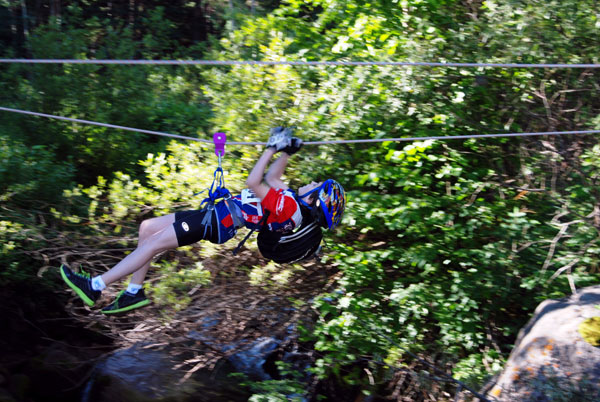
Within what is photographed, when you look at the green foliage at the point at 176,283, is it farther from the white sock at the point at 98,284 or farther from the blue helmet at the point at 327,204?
the blue helmet at the point at 327,204

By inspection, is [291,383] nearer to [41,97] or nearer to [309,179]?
[309,179]

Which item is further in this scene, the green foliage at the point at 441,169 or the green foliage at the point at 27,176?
the green foliage at the point at 27,176

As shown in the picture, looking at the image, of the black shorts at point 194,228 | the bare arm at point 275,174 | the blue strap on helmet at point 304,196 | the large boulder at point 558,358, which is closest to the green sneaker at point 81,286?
the black shorts at point 194,228

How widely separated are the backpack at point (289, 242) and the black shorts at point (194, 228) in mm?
346

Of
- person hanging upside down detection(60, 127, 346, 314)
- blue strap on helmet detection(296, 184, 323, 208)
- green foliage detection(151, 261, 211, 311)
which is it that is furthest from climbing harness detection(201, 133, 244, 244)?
green foliage detection(151, 261, 211, 311)

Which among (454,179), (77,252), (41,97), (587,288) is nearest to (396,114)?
(454,179)

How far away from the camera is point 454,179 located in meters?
6.99

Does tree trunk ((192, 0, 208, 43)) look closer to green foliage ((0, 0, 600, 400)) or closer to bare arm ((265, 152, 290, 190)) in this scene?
green foliage ((0, 0, 600, 400))

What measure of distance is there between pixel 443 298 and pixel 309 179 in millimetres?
1751

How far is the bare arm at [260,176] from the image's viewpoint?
3910 mm

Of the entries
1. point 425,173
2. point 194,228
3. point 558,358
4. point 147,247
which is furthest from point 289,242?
point 425,173

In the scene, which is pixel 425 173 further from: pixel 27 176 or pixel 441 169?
pixel 27 176

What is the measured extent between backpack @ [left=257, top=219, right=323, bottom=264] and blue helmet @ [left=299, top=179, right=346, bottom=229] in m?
0.13

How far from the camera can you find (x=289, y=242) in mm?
4301
